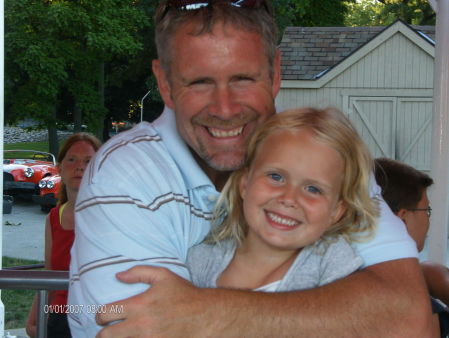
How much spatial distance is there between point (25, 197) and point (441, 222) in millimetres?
13712

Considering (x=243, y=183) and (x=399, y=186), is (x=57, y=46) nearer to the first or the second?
(x=399, y=186)

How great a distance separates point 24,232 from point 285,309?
12518mm

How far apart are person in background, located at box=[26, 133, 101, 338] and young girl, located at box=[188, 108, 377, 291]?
1842 mm

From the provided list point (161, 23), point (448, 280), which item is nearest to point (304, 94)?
point (448, 280)

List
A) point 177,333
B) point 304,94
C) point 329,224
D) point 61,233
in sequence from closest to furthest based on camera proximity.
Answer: point 177,333, point 329,224, point 61,233, point 304,94

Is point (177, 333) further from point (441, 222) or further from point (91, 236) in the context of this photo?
point (441, 222)

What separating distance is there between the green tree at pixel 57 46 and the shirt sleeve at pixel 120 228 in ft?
58.9

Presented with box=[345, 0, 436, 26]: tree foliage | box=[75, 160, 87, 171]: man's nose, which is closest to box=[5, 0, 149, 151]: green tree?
box=[345, 0, 436, 26]: tree foliage

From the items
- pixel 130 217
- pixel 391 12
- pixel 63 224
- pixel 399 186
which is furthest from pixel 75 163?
pixel 391 12

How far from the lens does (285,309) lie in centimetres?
152

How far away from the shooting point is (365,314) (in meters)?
1.57

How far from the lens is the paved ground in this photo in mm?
11016

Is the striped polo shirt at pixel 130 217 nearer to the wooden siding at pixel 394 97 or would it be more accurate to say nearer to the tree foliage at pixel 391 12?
the wooden siding at pixel 394 97

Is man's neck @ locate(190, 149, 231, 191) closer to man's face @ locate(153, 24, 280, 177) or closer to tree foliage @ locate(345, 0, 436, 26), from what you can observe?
man's face @ locate(153, 24, 280, 177)
